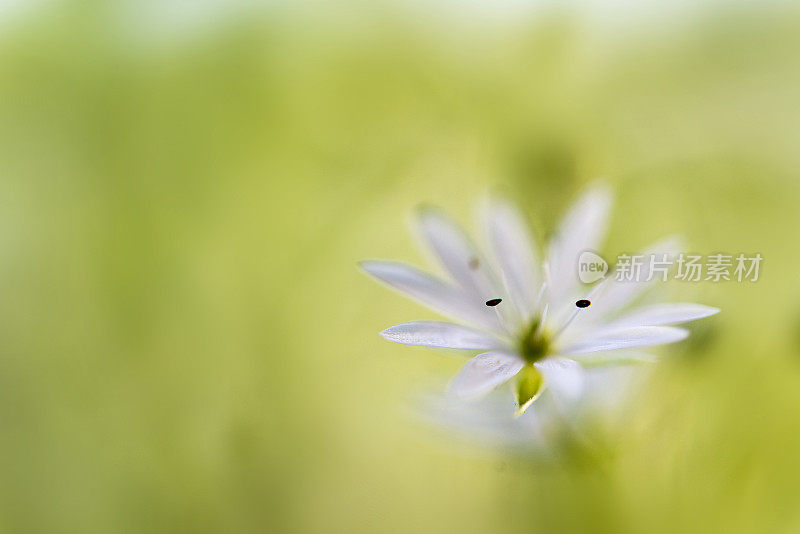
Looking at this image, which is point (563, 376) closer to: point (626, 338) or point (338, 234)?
point (626, 338)

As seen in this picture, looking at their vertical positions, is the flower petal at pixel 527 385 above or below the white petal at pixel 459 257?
below

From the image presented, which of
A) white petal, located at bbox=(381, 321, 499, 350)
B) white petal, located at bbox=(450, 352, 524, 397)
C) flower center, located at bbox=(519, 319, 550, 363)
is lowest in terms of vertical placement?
white petal, located at bbox=(450, 352, 524, 397)

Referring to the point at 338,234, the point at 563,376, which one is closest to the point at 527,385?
the point at 563,376

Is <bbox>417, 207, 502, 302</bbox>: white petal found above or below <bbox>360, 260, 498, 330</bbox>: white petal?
above

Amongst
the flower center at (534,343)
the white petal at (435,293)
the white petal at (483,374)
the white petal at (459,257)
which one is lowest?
the white petal at (483,374)

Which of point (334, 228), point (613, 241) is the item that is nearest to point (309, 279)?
point (334, 228)
